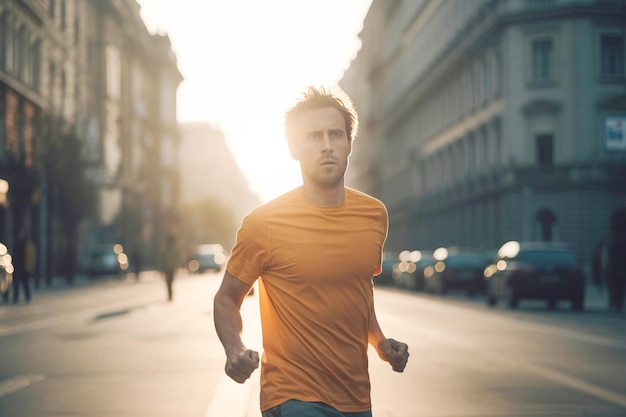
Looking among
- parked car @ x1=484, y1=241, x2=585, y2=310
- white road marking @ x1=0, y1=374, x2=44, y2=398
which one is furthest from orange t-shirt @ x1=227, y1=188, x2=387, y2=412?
parked car @ x1=484, y1=241, x2=585, y2=310

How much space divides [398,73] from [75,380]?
267ft

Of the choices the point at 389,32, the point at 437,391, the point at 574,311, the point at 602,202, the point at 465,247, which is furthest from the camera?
the point at 389,32

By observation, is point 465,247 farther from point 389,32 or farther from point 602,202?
point 389,32

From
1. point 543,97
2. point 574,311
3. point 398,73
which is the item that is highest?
point 398,73

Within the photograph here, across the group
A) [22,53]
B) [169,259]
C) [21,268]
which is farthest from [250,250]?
[22,53]

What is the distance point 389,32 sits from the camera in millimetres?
98250

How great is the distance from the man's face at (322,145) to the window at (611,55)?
4893 cm

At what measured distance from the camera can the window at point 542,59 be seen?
51906 millimetres

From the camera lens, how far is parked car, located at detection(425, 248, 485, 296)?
37.2 metres

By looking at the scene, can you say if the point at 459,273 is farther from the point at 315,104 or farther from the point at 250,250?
the point at 250,250

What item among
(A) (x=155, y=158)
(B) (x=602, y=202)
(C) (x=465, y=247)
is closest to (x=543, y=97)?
(B) (x=602, y=202)

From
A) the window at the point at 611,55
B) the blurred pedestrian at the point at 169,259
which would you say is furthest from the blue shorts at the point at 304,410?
the window at the point at 611,55

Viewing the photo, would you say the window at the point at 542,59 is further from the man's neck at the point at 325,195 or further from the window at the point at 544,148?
the man's neck at the point at 325,195

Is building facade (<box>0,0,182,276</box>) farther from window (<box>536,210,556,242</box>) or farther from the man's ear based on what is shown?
the man's ear
